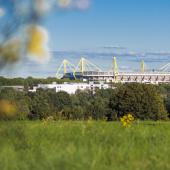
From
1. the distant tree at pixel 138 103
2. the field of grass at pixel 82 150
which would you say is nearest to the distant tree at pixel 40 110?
the distant tree at pixel 138 103

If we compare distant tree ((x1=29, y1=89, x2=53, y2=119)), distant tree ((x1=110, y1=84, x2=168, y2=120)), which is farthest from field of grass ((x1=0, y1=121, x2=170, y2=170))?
distant tree ((x1=110, y1=84, x2=168, y2=120))

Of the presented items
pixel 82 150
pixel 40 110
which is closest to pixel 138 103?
pixel 40 110

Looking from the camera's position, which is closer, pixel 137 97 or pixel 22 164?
pixel 22 164

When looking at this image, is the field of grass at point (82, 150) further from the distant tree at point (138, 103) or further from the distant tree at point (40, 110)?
the distant tree at point (138, 103)

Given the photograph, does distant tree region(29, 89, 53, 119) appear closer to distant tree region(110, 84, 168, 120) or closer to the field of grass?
distant tree region(110, 84, 168, 120)

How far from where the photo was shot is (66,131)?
7781mm

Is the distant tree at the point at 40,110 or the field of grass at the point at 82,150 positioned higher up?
the field of grass at the point at 82,150

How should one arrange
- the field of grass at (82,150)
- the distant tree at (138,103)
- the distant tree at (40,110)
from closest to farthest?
the field of grass at (82,150) → the distant tree at (40,110) → the distant tree at (138,103)

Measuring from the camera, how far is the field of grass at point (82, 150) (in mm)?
4848

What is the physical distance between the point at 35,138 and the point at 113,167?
7.11 ft

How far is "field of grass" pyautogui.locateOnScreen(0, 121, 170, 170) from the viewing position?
485 cm

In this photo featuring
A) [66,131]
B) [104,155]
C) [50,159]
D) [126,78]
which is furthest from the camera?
[126,78]

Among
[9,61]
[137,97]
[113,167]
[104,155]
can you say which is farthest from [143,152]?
[137,97]

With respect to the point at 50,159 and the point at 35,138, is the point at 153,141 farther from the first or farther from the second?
the point at 50,159
